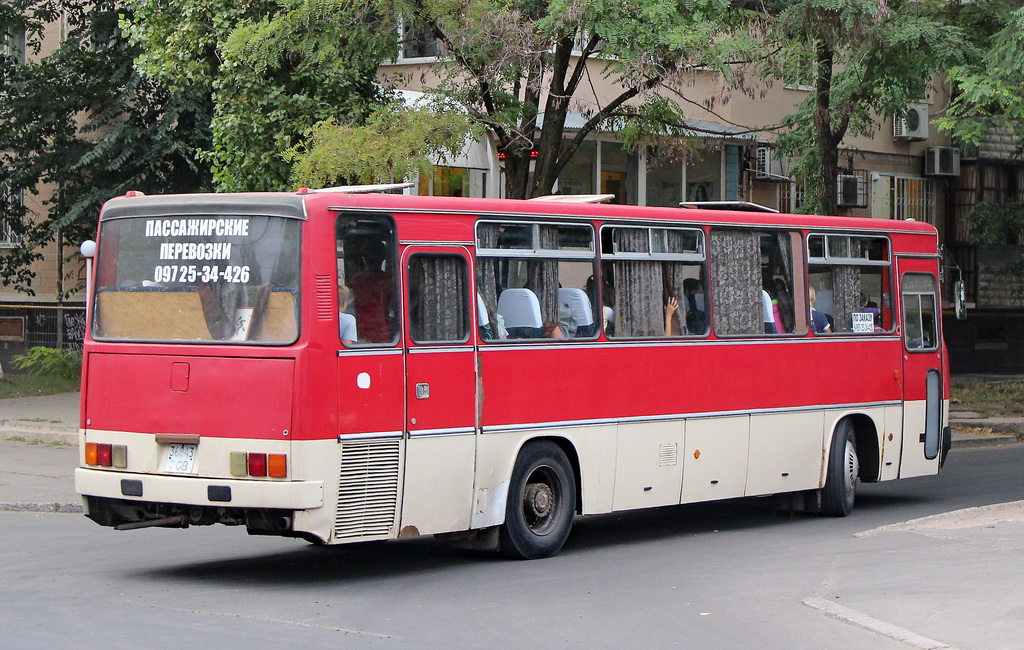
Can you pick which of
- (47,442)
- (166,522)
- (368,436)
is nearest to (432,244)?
(368,436)

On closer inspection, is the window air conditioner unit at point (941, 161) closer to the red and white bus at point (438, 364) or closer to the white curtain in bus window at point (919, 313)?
the white curtain in bus window at point (919, 313)

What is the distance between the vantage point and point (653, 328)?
11.8 meters

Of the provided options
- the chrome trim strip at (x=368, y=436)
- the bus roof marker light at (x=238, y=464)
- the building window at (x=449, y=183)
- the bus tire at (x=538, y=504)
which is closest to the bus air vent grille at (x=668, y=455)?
the bus tire at (x=538, y=504)

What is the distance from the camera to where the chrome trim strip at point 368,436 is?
30.3ft

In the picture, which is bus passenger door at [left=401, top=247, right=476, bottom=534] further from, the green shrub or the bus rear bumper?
the green shrub

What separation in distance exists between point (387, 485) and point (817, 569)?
319 centimetres

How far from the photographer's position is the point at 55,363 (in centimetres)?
2625

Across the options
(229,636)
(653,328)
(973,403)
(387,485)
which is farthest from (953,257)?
(229,636)

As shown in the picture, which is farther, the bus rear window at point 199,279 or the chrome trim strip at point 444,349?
the chrome trim strip at point 444,349

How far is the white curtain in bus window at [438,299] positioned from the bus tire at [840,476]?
16.2 ft

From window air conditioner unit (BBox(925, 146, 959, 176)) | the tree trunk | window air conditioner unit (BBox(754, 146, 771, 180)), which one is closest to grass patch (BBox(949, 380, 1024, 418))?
the tree trunk

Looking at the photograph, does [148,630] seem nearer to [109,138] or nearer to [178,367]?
[178,367]

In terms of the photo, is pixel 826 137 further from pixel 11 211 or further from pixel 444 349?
pixel 11 211

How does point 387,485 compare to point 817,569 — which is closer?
point 387,485
